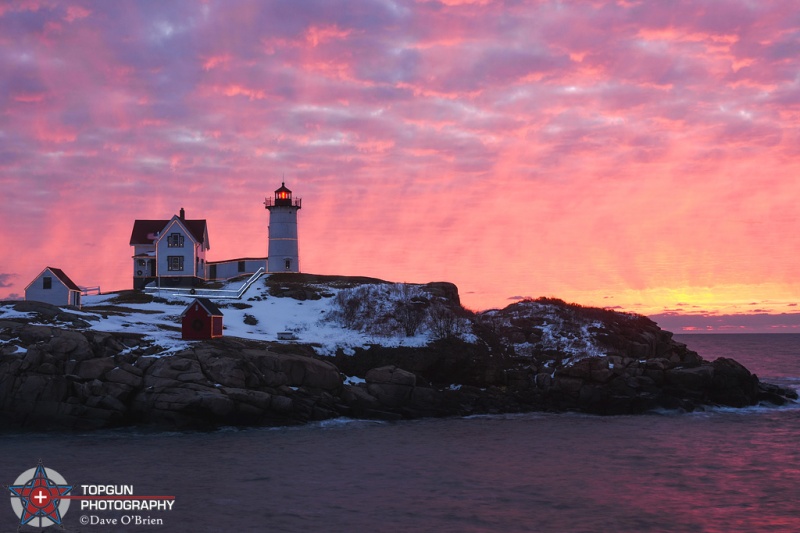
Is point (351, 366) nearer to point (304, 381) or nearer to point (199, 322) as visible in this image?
point (304, 381)

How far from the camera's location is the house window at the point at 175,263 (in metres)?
77.8

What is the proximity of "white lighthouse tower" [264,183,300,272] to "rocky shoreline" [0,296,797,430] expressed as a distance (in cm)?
3368

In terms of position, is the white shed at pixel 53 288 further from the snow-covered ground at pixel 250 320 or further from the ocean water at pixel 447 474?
the ocean water at pixel 447 474

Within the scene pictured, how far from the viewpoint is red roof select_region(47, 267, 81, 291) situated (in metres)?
64.9

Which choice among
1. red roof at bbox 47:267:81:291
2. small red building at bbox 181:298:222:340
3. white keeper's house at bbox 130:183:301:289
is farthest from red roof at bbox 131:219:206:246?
small red building at bbox 181:298:222:340

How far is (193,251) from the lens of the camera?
7831cm

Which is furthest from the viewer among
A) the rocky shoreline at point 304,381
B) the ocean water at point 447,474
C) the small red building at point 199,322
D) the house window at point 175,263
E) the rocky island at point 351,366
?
the house window at point 175,263

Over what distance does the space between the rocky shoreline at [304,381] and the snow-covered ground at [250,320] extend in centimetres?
155

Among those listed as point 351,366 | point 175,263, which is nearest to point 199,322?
point 351,366

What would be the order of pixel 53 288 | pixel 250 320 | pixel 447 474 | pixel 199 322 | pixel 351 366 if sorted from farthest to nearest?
pixel 53 288 < pixel 250 320 < pixel 351 366 < pixel 199 322 < pixel 447 474

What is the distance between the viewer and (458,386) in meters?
53.1

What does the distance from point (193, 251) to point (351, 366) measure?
32058 millimetres

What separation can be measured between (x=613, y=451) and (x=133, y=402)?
24.8 metres

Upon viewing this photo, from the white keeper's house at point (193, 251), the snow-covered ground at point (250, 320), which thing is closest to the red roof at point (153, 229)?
the white keeper's house at point (193, 251)
